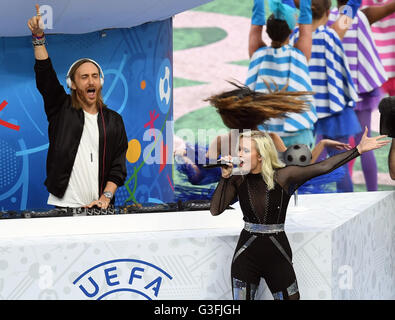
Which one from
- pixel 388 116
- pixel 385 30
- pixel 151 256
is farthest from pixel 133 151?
pixel 385 30

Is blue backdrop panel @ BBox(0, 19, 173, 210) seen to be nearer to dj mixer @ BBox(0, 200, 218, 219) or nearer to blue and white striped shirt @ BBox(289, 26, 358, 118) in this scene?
dj mixer @ BBox(0, 200, 218, 219)

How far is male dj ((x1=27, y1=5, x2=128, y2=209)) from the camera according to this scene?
423 centimetres

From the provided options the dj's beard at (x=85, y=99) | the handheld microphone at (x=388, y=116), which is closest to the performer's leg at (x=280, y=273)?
the handheld microphone at (x=388, y=116)

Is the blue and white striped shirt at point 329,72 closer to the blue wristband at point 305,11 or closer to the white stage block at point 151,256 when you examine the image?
the blue wristband at point 305,11

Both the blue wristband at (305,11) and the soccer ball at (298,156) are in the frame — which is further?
the blue wristband at (305,11)

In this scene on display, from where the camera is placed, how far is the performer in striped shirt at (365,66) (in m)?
7.04

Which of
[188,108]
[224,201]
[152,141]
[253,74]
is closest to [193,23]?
[188,108]

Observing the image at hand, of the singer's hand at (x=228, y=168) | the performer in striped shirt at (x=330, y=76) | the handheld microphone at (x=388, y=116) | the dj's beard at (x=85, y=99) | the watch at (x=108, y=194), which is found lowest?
the watch at (x=108, y=194)

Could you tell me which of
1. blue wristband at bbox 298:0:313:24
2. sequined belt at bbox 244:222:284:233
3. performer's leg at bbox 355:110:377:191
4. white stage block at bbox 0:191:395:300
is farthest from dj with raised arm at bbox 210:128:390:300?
performer's leg at bbox 355:110:377:191

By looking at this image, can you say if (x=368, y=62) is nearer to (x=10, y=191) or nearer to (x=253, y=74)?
(x=253, y=74)

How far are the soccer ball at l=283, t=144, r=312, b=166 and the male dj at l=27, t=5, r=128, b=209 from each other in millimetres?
1014

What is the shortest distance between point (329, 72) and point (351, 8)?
2.28ft

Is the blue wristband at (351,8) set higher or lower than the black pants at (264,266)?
higher

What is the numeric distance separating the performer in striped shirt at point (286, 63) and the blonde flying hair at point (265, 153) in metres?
3.02
